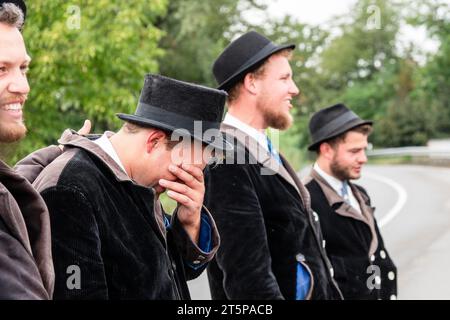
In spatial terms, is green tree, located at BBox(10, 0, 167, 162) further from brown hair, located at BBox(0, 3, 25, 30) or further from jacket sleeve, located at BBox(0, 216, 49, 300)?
jacket sleeve, located at BBox(0, 216, 49, 300)

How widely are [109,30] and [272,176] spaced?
732cm

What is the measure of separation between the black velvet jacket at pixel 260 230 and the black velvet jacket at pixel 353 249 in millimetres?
644

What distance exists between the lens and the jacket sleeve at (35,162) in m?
2.64

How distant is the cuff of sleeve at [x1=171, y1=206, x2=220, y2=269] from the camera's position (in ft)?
9.44

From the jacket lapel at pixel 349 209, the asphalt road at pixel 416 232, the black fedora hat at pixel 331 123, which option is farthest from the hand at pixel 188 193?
the asphalt road at pixel 416 232

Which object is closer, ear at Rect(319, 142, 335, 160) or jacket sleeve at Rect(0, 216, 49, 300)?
jacket sleeve at Rect(0, 216, 49, 300)

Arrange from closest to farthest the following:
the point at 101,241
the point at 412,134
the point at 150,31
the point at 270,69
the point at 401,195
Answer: the point at 101,241, the point at 270,69, the point at 150,31, the point at 401,195, the point at 412,134

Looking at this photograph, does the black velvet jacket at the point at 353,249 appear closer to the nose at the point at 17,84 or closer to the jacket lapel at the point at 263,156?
the jacket lapel at the point at 263,156

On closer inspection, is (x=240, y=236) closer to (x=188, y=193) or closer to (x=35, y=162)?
(x=188, y=193)

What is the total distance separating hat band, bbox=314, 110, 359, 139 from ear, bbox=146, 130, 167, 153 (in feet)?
8.83

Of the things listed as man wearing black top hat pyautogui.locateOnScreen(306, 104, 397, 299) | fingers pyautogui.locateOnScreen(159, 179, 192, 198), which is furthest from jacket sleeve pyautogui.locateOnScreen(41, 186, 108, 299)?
man wearing black top hat pyautogui.locateOnScreen(306, 104, 397, 299)

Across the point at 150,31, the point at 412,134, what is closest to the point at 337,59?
the point at 412,134

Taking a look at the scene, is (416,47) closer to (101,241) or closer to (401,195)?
(401,195)

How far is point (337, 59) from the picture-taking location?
7450 cm
